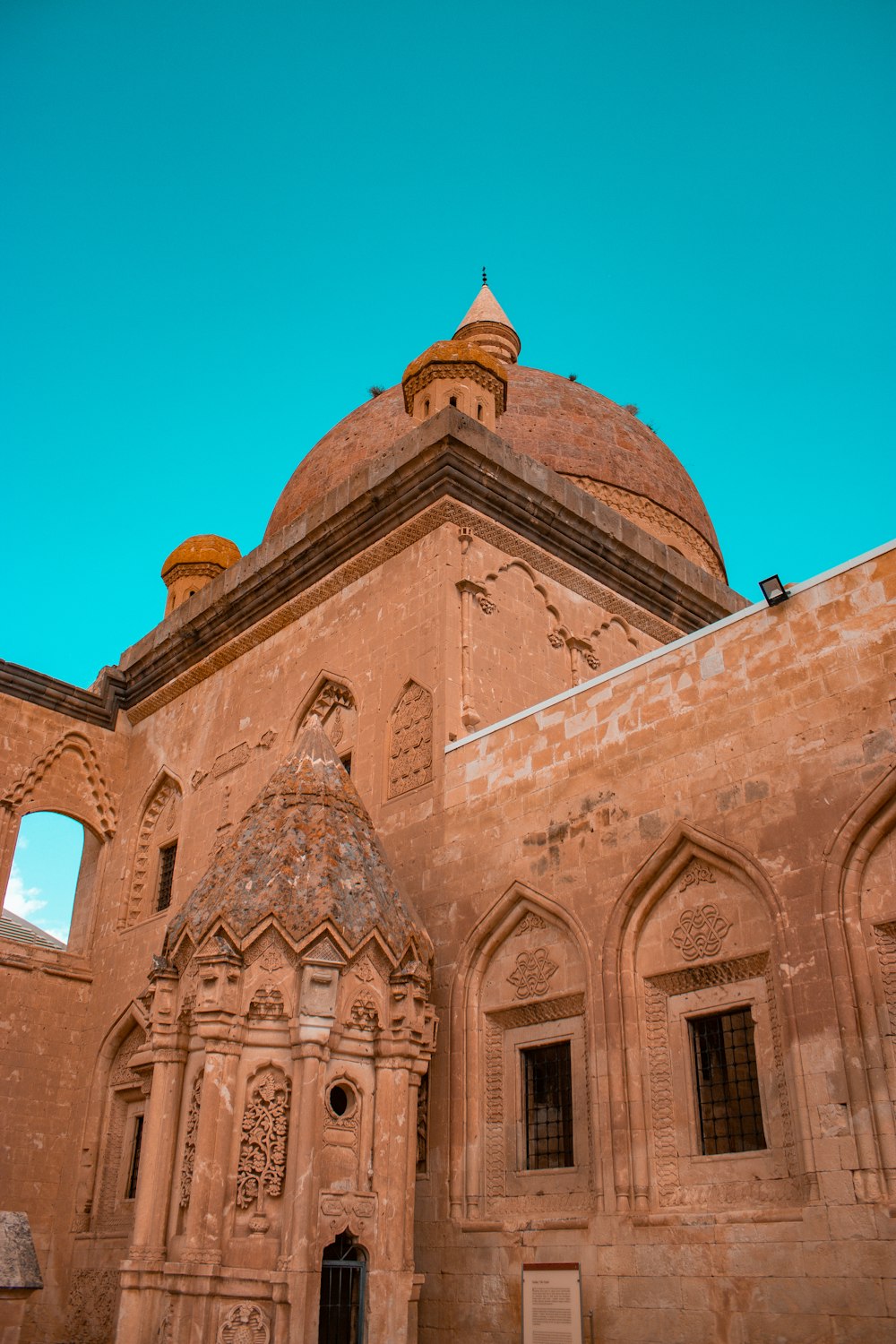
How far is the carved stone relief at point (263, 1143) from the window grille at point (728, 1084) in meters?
2.82

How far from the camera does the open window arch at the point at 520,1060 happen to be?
27.6 feet

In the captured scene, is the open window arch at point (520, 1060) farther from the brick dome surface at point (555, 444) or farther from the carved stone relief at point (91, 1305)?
the brick dome surface at point (555, 444)

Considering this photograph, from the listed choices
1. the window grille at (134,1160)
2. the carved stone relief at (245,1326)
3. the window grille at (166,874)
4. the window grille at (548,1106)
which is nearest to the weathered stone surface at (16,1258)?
the carved stone relief at (245,1326)

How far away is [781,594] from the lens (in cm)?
816

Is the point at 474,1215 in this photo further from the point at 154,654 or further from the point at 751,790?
the point at 154,654

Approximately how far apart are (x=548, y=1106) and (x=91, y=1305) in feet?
20.9

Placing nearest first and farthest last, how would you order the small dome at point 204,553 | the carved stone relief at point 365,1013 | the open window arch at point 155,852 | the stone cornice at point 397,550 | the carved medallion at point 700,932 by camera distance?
the carved medallion at point 700,932, the carved stone relief at point 365,1013, the stone cornice at point 397,550, the open window arch at point 155,852, the small dome at point 204,553

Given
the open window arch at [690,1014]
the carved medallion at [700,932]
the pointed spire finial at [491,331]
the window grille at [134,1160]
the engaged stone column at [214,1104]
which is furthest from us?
the pointed spire finial at [491,331]

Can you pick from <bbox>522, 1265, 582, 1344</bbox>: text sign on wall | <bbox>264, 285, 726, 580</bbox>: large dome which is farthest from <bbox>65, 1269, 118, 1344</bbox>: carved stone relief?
<bbox>264, 285, 726, 580</bbox>: large dome

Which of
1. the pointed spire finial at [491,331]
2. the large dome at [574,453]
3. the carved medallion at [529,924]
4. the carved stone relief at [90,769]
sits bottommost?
the carved medallion at [529,924]

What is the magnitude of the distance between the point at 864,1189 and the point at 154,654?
37.7 ft

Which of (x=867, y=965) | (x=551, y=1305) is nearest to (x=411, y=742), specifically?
(x=551, y=1305)

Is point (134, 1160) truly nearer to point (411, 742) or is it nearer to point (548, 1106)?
point (411, 742)

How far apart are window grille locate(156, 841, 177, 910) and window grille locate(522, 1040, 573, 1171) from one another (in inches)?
245
